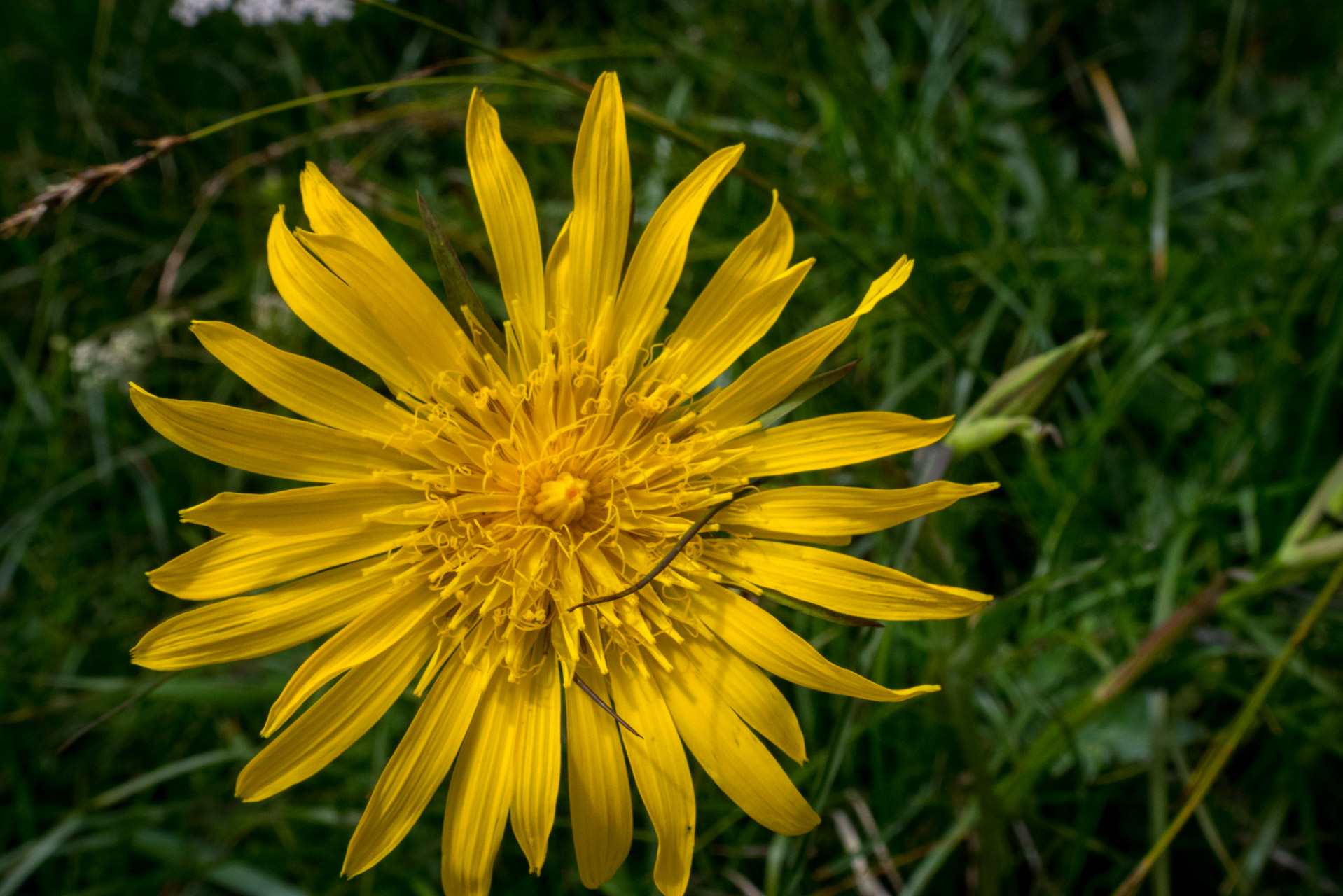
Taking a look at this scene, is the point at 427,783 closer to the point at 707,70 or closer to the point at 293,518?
the point at 293,518

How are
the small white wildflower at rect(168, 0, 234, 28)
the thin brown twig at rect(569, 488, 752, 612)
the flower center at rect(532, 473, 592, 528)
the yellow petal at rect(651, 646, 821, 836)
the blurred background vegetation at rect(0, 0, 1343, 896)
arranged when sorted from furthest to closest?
1. the small white wildflower at rect(168, 0, 234, 28)
2. the blurred background vegetation at rect(0, 0, 1343, 896)
3. the flower center at rect(532, 473, 592, 528)
4. the yellow petal at rect(651, 646, 821, 836)
5. the thin brown twig at rect(569, 488, 752, 612)

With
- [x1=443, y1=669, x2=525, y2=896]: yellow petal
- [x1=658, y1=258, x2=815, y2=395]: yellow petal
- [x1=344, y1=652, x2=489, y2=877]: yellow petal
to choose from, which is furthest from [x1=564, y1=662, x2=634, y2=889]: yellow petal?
[x1=658, y1=258, x2=815, y2=395]: yellow petal

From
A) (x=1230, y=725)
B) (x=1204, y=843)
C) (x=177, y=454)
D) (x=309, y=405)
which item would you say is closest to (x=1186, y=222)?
(x=1230, y=725)

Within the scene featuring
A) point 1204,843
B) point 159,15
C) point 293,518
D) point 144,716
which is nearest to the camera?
point 293,518

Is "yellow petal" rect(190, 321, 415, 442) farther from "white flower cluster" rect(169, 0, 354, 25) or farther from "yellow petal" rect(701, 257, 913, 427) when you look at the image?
"white flower cluster" rect(169, 0, 354, 25)

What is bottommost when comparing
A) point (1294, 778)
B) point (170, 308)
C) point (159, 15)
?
point (1294, 778)

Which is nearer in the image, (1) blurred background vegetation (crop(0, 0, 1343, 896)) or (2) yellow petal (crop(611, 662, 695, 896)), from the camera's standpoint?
(2) yellow petal (crop(611, 662, 695, 896))

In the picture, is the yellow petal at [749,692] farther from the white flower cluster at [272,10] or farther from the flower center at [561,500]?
the white flower cluster at [272,10]

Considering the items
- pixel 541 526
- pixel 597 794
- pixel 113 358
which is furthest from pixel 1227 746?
pixel 113 358
